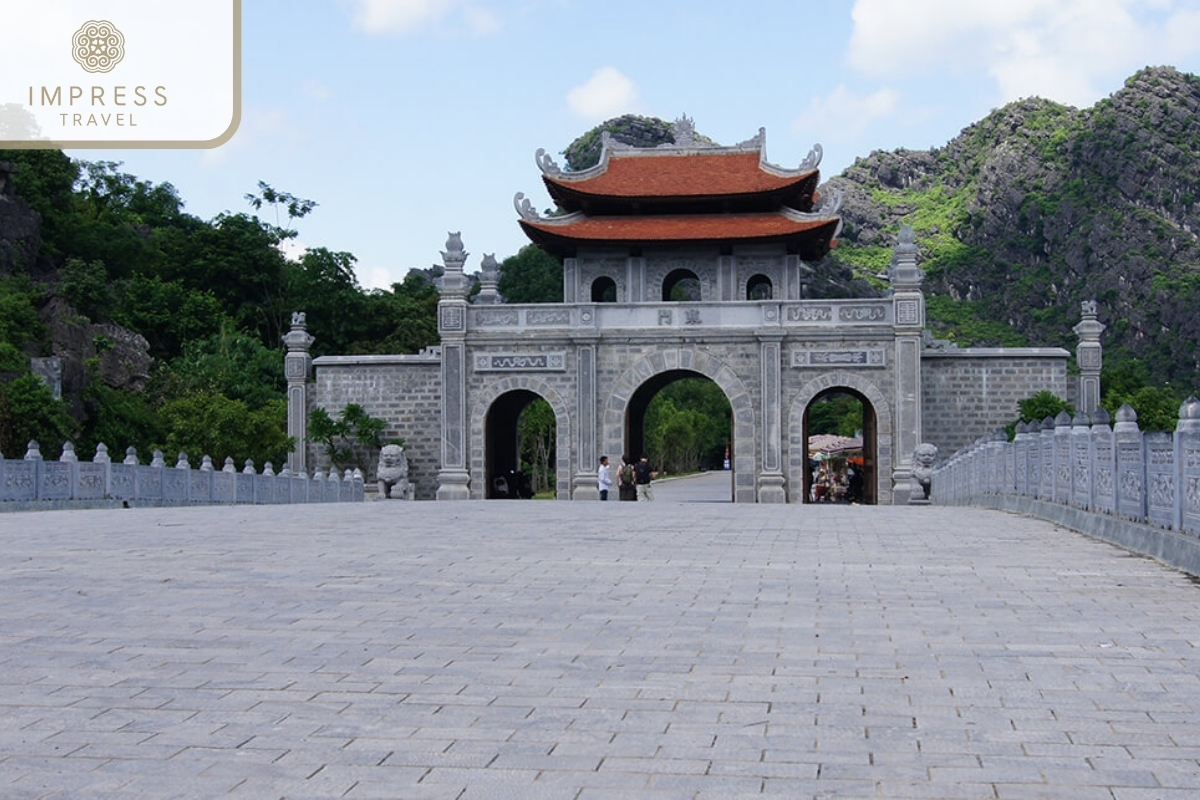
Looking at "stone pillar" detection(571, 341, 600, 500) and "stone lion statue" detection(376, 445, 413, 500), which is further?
"stone pillar" detection(571, 341, 600, 500)

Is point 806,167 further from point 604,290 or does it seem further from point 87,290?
point 87,290

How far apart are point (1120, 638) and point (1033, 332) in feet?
250

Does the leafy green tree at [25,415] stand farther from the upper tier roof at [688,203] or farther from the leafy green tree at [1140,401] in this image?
the leafy green tree at [1140,401]

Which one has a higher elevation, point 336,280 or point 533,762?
point 336,280

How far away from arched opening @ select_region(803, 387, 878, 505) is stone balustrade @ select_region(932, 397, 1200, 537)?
12.0 m

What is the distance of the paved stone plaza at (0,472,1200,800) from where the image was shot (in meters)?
4.30

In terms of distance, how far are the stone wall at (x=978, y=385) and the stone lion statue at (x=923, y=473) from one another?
3209 mm

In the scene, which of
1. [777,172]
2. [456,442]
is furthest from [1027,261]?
[456,442]

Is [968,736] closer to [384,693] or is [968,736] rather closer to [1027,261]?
[384,693]

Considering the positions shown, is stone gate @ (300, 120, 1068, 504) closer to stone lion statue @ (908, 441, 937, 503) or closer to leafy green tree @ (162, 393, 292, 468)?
stone lion statue @ (908, 441, 937, 503)

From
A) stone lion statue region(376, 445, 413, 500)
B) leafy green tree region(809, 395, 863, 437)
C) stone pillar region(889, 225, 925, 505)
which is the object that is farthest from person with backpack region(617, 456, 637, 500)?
leafy green tree region(809, 395, 863, 437)

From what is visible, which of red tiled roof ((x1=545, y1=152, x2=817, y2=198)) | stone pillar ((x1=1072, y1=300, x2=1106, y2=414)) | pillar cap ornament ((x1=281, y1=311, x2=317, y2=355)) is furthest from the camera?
red tiled roof ((x1=545, y1=152, x2=817, y2=198))

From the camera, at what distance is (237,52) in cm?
1141

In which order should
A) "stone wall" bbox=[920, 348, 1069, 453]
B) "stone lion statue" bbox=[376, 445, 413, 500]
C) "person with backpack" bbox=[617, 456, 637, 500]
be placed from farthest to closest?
"stone wall" bbox=[920, 348, 1069, 453]
"stone lion statue" bbox=[376, 445, 413, 500]
"person with backpack" bbox=[617, 456, 637, 500]
